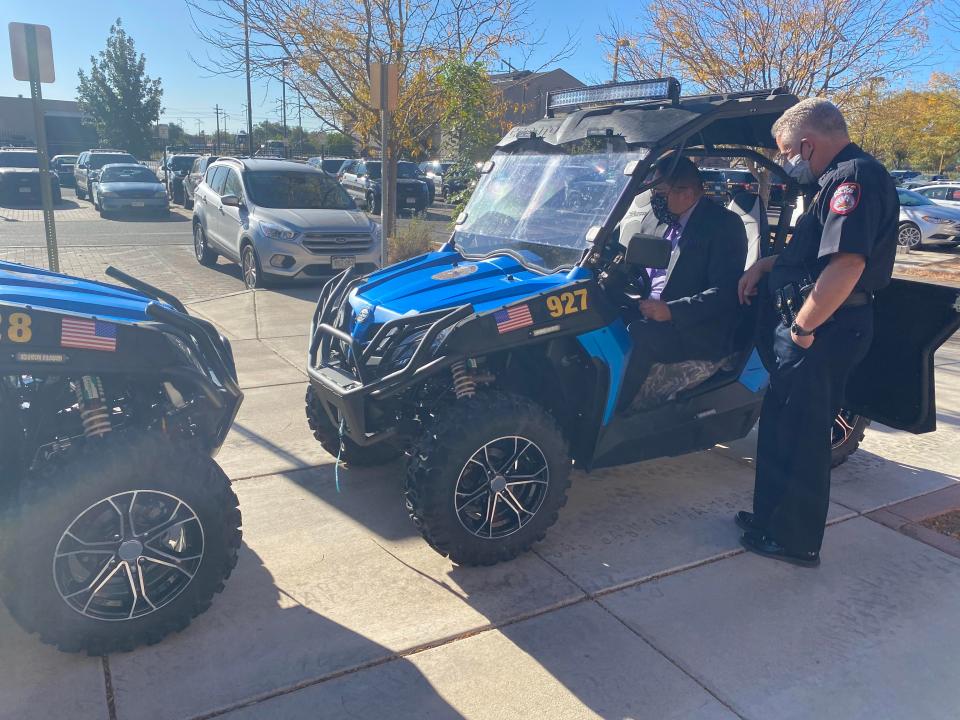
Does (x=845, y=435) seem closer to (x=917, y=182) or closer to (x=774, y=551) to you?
(x=774, y=551)

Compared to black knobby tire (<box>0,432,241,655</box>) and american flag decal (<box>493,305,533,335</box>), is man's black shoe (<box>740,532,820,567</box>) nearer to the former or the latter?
american flag decal (<box>493,305,533,335</box>)

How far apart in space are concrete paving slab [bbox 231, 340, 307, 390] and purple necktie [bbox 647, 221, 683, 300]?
3300 millimetres

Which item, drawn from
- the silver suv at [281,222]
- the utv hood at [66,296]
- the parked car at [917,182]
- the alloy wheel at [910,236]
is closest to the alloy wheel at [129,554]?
the utv hood at [66,296]

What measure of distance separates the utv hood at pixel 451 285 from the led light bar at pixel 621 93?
1.05m

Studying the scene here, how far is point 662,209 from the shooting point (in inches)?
164

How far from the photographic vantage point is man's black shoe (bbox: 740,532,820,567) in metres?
3.68

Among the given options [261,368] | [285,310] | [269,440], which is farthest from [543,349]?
[285,310]

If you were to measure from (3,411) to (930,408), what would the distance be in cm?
415

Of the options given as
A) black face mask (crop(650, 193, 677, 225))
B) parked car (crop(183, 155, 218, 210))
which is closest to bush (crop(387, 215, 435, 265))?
parked car (crop(183, 155, 218, 210))

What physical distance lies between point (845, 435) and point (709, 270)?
5.58 ft

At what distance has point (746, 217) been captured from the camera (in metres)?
4.78

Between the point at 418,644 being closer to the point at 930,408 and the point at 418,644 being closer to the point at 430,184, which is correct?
the point at 930,408

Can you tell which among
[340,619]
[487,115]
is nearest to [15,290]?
[340,619]

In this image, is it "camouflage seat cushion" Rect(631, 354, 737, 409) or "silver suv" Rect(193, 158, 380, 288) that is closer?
"camouflage seat cushion" Rect(631, 354, 737, 409)
